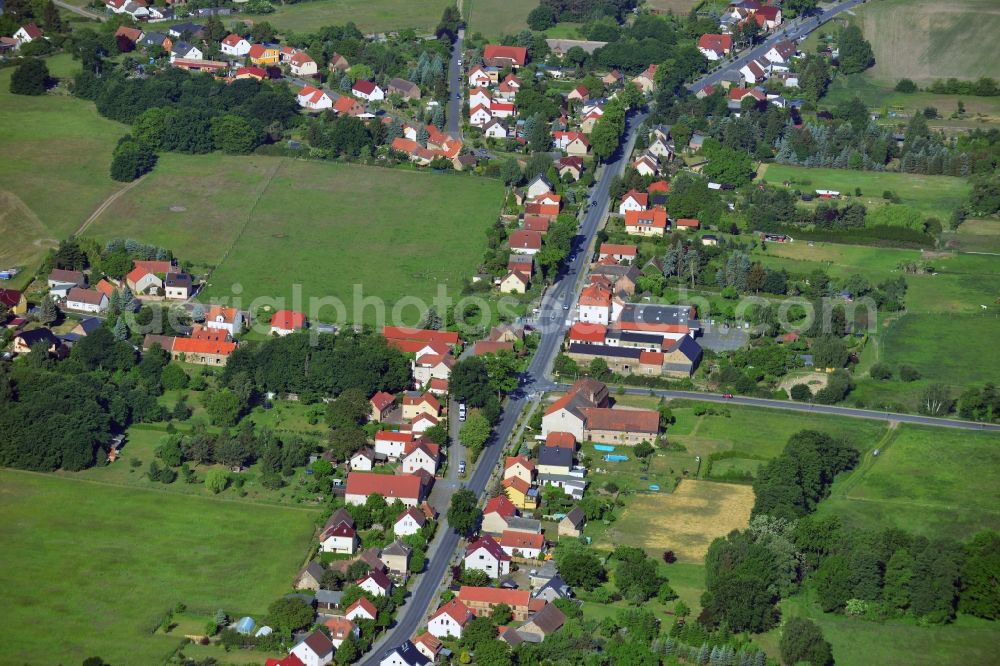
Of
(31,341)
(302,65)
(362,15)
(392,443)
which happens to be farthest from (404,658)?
(362,15)

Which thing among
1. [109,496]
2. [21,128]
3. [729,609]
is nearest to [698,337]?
[729,609]

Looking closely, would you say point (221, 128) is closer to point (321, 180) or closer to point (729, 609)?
point (321, 180)

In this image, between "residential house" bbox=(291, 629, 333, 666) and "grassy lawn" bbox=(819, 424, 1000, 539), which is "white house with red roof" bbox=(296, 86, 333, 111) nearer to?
"grassy lawn" bbox=(819, 424, 1000, 539)

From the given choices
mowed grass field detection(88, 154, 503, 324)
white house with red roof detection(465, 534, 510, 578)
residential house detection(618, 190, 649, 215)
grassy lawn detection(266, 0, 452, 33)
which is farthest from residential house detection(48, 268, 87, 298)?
grassy lawn detection(266, 0, 452, 33)

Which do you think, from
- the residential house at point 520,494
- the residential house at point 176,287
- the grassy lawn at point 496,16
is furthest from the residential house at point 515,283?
the grassy lawn at point 496,16

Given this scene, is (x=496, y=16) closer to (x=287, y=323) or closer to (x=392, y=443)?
(x=287, y=323)

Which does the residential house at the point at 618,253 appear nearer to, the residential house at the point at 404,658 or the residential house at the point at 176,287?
the residential house at the point at 176,287
